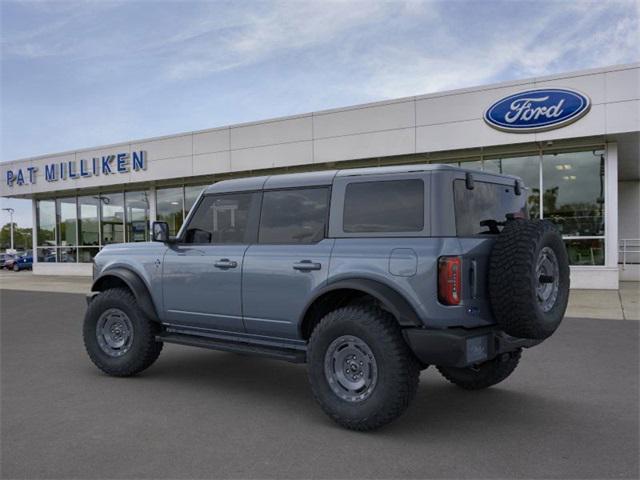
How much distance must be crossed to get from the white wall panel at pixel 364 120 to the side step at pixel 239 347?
11396 millimetres

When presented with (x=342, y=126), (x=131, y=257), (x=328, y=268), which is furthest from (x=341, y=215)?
(x=342, y=126)

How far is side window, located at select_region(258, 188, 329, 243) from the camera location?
4.87m

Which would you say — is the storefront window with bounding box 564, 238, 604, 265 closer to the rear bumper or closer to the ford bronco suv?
the ford bronco suv

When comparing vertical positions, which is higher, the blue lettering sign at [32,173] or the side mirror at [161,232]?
the blue lettering sign at [32,173]

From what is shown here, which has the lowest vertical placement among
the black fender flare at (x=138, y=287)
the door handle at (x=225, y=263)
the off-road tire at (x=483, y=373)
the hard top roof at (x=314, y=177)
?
the off-road tire at (x=483, y=373)

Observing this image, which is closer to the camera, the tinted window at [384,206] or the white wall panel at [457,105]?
the tinted window at [384,206]

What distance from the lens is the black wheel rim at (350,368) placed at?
427 cm

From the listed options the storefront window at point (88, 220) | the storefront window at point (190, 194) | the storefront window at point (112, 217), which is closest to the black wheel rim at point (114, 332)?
the storefront window at point (190, 194)

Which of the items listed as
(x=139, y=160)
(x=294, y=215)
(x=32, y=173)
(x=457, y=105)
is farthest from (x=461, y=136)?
(x=32, y=173)

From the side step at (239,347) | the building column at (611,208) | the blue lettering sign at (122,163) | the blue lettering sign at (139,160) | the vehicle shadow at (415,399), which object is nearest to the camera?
the vehicle shadow at (415,399)

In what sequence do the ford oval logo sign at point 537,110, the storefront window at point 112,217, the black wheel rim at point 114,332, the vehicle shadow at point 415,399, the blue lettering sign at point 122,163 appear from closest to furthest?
1. the vehicle shadow at point 415,399
2. the black wheel rim at point 114,332
3. the ford oval logo sign at point 537,110
4. the blue lettering sign at point 122,163
5. the storefront window at point 112,217

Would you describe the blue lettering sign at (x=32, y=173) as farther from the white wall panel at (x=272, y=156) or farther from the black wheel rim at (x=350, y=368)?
the black wheel rim at (x=350, y=368)

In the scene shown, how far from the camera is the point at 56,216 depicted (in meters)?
26.1

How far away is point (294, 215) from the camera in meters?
5.04
